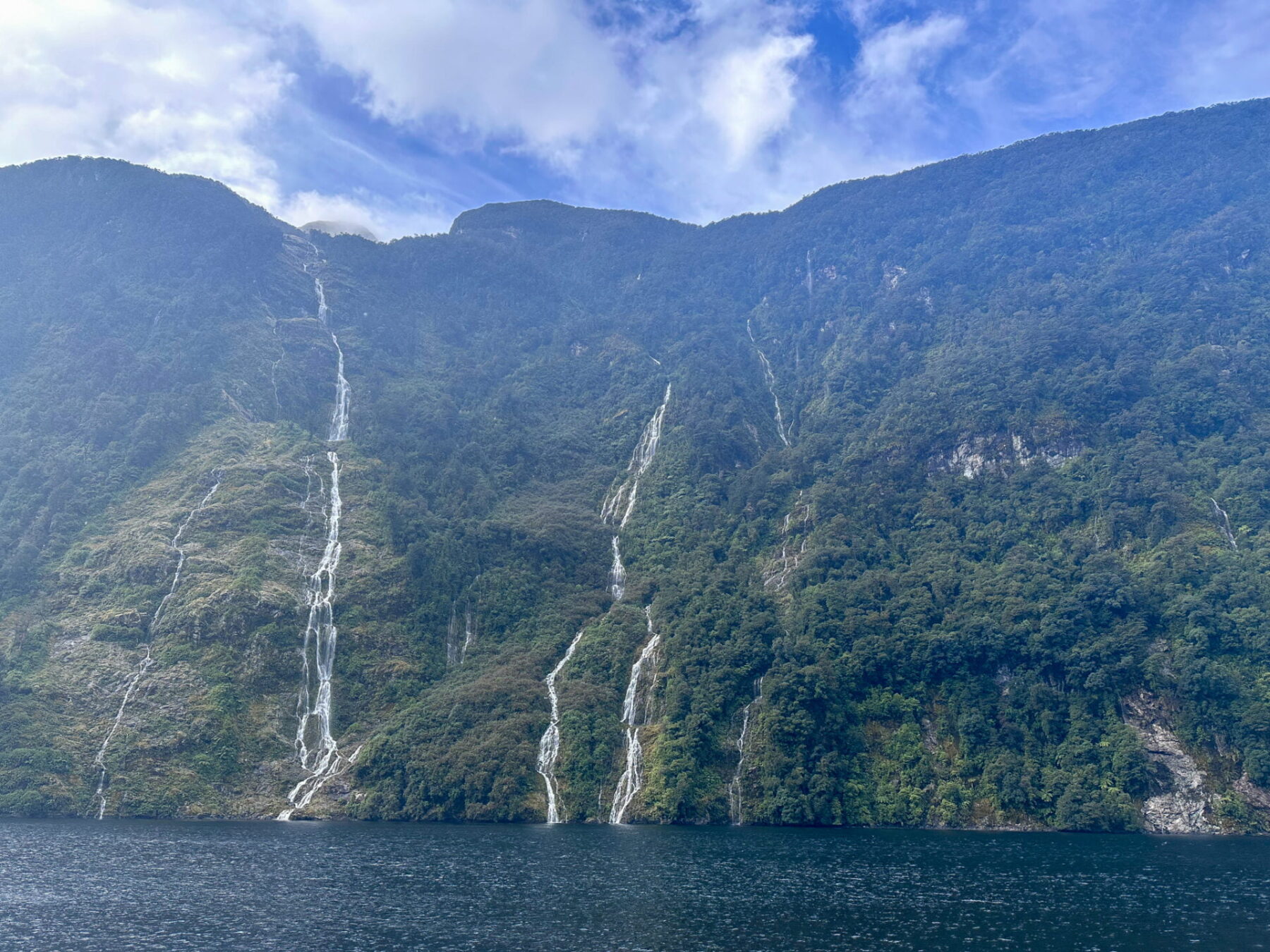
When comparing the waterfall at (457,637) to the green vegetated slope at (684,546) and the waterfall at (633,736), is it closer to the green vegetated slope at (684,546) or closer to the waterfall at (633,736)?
the green vegetated slope at (684,546)

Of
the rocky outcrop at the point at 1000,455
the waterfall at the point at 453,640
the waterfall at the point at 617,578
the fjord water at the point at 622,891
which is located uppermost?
the rocky outcrop at the point at 1000,455

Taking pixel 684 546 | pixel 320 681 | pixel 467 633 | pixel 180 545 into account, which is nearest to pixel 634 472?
pixel 684 546

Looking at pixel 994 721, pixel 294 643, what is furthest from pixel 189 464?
pixel 994 721

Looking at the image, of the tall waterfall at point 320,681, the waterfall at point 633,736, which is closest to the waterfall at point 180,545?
the tall waterfall at point 320,681

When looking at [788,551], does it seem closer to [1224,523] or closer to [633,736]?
[633,736]

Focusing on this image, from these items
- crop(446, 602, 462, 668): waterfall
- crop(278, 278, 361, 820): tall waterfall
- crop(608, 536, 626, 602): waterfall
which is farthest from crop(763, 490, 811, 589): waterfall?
crop(278, 278, 361, 820): tall waterfall

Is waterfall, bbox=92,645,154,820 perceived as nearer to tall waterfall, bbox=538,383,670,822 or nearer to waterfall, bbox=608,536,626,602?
tall waterfall, bbox=538,383,670,822

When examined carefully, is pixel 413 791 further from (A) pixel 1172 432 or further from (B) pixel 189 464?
(A) pixel 1172 432
